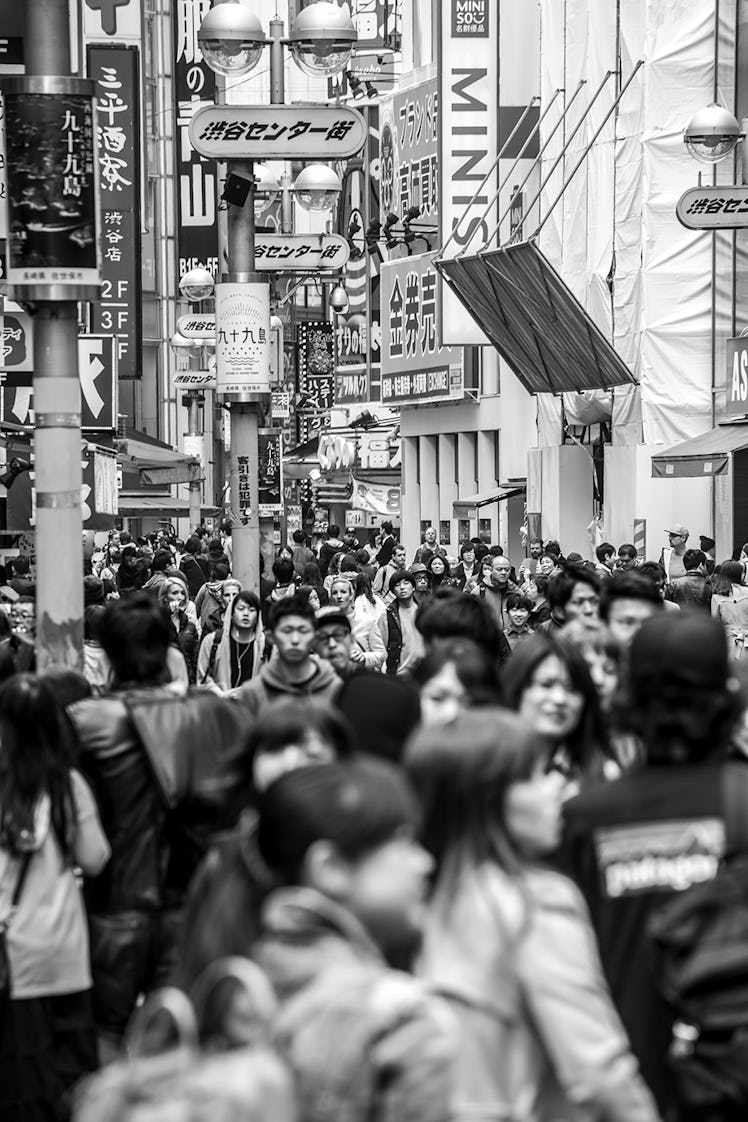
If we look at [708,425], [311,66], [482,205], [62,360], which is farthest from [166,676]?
[482,205]

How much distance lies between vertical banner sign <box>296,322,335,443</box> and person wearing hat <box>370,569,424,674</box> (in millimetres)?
44714

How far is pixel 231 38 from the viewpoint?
16.0 m

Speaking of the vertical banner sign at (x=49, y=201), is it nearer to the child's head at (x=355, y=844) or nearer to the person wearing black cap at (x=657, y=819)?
the person wearing black cap at (x=657, y=819)

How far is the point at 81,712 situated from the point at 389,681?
1012 mm

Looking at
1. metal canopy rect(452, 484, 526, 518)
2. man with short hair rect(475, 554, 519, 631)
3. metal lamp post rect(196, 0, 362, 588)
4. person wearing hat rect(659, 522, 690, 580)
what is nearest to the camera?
metal lamp post rect(196, 0, 362, 588)

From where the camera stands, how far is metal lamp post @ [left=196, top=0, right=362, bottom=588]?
15914 millimetres

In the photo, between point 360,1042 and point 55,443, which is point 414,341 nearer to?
point 55,443

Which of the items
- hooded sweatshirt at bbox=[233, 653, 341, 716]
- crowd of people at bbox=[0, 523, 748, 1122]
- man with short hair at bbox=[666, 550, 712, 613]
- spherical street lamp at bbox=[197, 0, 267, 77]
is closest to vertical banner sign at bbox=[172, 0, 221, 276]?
spherical street lamp at bbox=[197, 0, 267, 77]

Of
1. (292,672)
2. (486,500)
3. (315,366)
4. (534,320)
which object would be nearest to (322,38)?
(292,672)

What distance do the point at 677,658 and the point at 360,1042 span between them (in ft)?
5.03

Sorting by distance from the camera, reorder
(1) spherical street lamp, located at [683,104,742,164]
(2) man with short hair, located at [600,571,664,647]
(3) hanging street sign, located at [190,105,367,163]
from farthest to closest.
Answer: (1) spherical street lamp, located at [683,104,742,164]
(3) hanging street sign, located at [190,105,367,163]
(2) man with short hair, located at [600,571,664,647]

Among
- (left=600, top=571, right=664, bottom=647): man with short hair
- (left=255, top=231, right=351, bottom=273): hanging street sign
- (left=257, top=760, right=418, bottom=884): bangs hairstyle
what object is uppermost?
(left=255, top=231, right=351, bottom=273): hanging street sign

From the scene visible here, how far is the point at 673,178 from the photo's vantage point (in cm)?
3256

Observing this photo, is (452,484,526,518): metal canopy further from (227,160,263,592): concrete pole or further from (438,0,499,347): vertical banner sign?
(227,160,263,592): concrete pole
